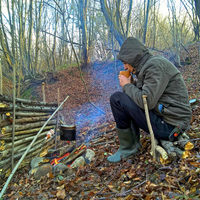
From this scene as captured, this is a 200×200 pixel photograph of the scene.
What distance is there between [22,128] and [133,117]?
3404 mm

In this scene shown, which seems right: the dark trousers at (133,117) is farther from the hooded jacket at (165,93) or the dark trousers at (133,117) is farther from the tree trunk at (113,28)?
the tree trunk at (113,28)

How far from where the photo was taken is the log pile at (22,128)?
409cm

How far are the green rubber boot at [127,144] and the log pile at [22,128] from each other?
8.83 feet

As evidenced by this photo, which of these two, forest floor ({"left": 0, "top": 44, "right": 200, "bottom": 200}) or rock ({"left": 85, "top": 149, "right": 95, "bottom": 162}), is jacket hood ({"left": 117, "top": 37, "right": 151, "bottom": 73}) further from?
rock ({"left": 85, "top": 149, "right": 95, "bottom": 162})

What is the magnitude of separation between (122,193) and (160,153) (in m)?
0.73

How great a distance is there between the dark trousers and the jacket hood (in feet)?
1.72

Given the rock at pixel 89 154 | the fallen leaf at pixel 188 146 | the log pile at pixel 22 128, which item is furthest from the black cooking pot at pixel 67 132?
the fallen leaf at pixel 188 146

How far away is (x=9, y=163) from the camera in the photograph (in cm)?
423

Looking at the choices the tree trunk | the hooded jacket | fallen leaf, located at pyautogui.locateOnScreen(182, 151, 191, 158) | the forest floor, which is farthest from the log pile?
the tree trunk

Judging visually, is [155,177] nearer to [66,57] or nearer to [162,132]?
[162,132]

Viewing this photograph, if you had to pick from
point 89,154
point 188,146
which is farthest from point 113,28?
point 188,146

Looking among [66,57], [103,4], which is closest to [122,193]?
[103,4]

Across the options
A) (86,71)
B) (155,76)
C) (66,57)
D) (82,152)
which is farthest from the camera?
(66,57)

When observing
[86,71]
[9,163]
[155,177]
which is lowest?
[9,163]
